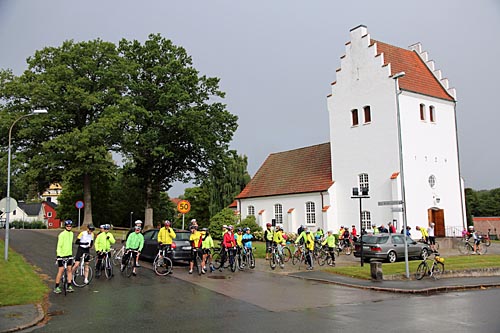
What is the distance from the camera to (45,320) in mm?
9680

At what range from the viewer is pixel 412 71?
35688 millimetres

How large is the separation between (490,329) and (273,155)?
129 feet

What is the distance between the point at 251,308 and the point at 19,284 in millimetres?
7381

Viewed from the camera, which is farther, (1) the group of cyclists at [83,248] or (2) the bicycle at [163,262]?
(2) the bicycle at [163,262]

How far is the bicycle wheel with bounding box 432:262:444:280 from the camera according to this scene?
58.7 feet

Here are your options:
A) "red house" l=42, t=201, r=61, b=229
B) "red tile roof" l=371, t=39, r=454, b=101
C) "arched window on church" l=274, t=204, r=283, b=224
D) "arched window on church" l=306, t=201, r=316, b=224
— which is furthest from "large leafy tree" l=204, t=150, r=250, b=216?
"red house" l=42, t=201, r=61, b=229

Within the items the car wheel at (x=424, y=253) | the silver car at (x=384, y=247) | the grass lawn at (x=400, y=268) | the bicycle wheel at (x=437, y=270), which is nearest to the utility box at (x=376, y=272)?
the grass lawn at (x=400, y=268)

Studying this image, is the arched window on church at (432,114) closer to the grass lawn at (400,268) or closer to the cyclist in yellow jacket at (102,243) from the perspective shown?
the grass lawn at (400,268)

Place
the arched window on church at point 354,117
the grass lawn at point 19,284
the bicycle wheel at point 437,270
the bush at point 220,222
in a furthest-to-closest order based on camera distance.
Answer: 1. the arched window on church at point 354,117
2. the bush at point 220,222
3. the bicycle wheel at point 437,270
4. the grass lawn at point 19,284

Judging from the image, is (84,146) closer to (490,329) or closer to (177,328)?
(177,328)

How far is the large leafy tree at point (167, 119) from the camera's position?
4109 centimetres

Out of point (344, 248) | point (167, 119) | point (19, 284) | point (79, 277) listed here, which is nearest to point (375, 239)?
point (344, 248)

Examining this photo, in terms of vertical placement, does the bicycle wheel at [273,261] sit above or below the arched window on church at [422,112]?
below

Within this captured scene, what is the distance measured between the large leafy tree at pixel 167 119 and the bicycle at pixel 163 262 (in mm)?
23182
